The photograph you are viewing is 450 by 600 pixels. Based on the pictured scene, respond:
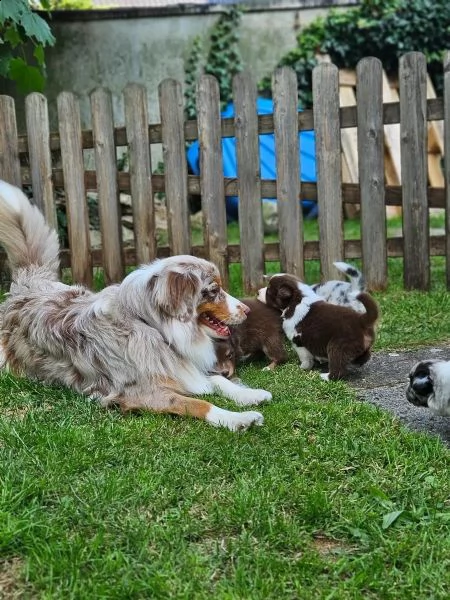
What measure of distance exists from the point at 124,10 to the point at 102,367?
939cm

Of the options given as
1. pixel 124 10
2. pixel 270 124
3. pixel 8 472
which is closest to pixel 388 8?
pixel 124 10

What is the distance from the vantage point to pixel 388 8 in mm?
13508

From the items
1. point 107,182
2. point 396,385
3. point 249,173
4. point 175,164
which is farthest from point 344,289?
point 107,182

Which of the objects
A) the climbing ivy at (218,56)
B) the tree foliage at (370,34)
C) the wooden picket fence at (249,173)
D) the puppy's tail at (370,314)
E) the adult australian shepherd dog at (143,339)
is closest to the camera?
the adult australian shepherd dog at (143,339)

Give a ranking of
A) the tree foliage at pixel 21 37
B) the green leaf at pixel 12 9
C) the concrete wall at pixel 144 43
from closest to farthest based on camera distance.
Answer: the green leaf at pixel 12 9 < the tree foliage at pixel 21 37 < the concrete wall at pixel 144 43

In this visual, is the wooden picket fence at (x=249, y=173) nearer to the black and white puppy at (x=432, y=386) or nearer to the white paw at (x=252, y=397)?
the white paw at (x=252, y=397)

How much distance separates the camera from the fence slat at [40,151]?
23.4 feet

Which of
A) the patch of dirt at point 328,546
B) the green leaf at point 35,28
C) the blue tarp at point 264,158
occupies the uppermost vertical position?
the green leaf at point 35,28

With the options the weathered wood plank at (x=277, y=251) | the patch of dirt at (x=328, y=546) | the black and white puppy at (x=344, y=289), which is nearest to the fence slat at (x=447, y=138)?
the weathered wood plank at (x=277, y=251)

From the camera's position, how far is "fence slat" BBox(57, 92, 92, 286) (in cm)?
708

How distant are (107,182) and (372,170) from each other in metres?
2.65

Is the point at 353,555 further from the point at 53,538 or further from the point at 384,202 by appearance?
the point at 384,202

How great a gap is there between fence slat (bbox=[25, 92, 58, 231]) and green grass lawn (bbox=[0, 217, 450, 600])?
3598 millimetres

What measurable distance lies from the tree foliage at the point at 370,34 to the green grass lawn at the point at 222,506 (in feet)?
34.9
